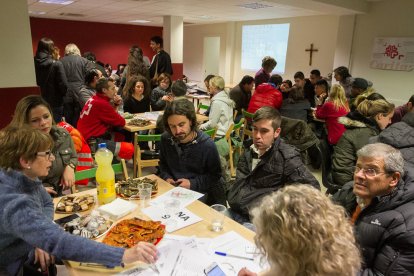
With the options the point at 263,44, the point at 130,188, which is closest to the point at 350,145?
the point at 130,188

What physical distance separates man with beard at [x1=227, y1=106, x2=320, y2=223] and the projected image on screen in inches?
296

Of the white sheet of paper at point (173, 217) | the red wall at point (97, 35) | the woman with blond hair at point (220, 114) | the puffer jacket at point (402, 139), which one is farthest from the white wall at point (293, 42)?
the white sheet of paper at point (173, 217)

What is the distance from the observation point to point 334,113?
3955 millimetres

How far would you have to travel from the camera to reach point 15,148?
4.27 feet

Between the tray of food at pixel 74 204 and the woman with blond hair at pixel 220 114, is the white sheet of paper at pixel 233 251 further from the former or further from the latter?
the woman with blond hair at pixel 220 114

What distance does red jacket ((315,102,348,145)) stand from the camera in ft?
12.8

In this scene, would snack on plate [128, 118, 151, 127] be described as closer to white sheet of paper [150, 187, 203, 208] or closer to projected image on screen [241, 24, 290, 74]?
white sheet of paper [150, 187, 203, 208]

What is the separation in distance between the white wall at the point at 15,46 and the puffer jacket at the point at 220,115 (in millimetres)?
2129

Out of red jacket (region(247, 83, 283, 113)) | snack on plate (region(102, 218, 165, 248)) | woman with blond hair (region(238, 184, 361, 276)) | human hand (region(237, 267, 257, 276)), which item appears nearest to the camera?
woman with blond hair (region(238, 184, 361, 276))

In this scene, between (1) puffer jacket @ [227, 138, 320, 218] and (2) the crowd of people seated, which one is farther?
(1) puffer jacket @ [227, 138, 320, 218]

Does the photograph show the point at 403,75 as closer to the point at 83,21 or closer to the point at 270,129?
the point at 270,129

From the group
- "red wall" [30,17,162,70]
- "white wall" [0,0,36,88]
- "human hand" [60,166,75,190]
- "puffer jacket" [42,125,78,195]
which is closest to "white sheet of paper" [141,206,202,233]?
"human hand" [60,166,75,190]

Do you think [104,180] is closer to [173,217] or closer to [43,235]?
[173,217]

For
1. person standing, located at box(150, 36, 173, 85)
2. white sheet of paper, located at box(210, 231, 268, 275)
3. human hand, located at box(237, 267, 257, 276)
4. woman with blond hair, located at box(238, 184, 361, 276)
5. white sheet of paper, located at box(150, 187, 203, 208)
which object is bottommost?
white sheet of paper, located at box(210, 231, 268, 275)
